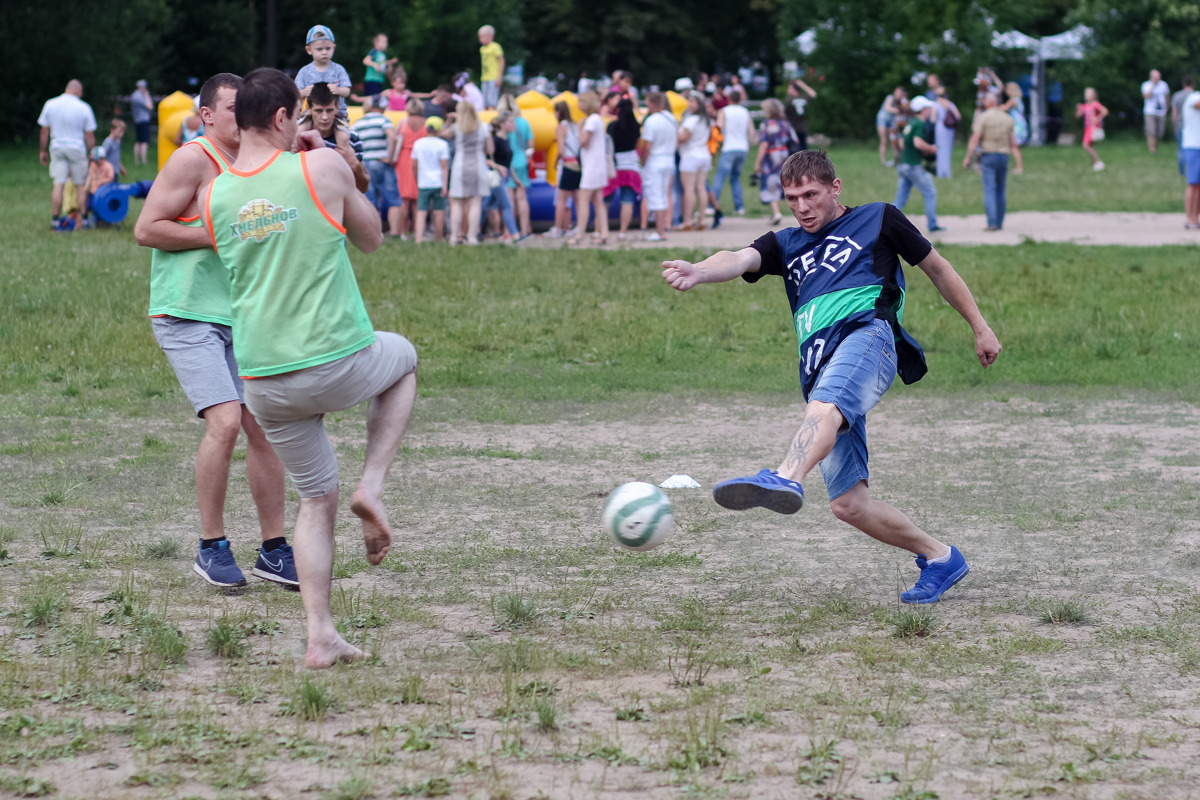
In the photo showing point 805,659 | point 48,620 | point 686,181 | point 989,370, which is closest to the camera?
point 805,659

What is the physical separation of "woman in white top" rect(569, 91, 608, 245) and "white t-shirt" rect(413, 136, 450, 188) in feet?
6.04

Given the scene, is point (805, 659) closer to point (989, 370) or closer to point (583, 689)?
point (583, 689)

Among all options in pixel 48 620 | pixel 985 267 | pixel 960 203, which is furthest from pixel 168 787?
pixel 960 203

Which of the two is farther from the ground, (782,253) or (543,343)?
(782,253)

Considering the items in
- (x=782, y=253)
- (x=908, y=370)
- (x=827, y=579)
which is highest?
(x=782, y=253)

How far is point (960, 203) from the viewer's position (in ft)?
77.3

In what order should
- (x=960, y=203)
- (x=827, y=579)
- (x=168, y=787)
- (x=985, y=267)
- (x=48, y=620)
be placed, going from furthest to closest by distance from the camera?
(x=960, y=203)
(x=985, y=267)
(x=827, y=579)
(x=48, y=620)
(x=168, y=787)

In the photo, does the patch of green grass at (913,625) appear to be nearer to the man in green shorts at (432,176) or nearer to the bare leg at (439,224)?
the man in green shorts at (432,176)

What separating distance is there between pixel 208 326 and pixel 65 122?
15.4 m

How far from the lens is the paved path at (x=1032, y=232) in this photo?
18.0m

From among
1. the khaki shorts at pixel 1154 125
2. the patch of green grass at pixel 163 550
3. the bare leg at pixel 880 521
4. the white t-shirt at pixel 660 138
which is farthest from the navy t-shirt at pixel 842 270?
the khaki shorts at pixel 1154 125

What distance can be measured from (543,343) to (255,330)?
7.67m

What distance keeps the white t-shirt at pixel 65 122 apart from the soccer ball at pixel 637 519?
16347 mm

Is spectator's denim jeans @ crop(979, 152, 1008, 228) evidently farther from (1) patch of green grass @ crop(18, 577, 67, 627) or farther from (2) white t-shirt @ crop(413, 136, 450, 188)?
(1) patch of green grass @ crop(18, 577, 67, 627)
